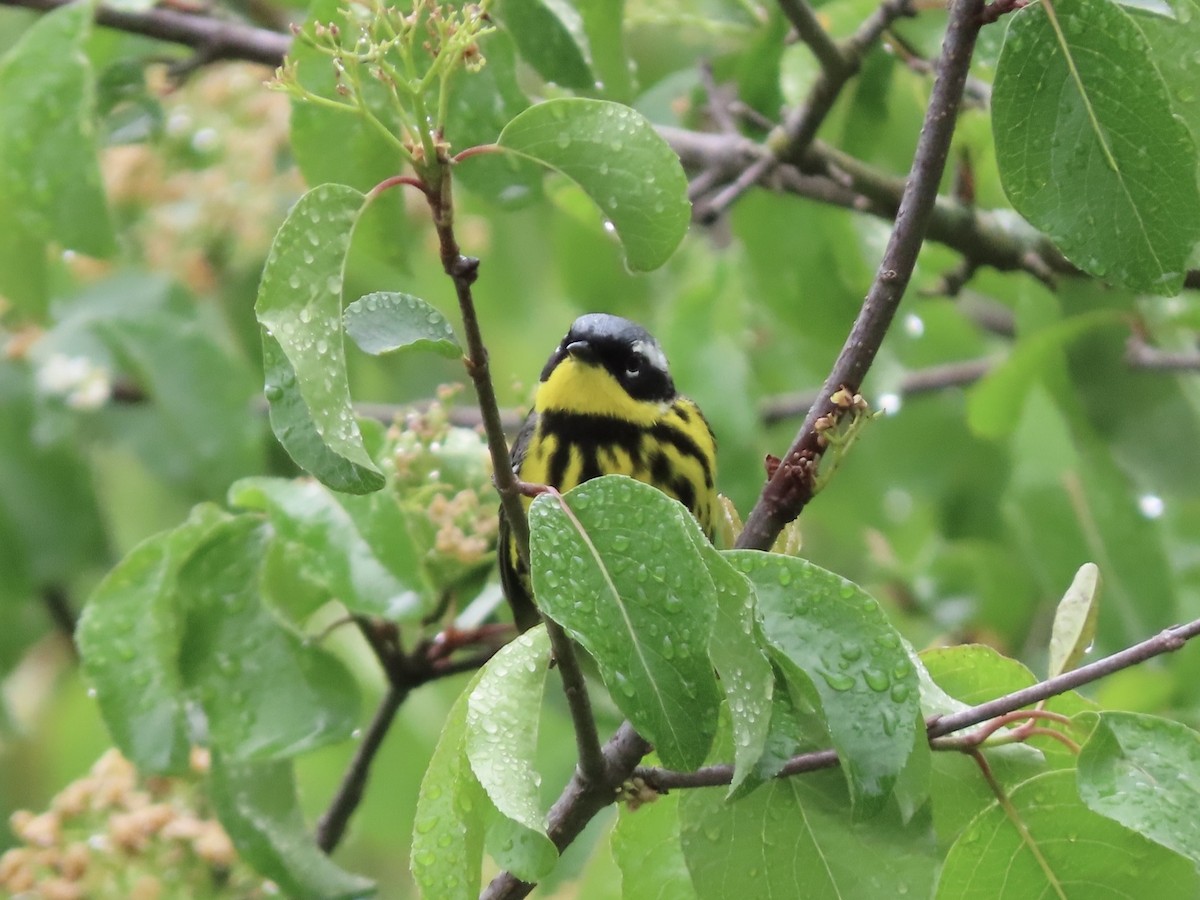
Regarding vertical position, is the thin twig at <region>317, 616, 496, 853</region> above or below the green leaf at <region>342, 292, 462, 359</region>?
below

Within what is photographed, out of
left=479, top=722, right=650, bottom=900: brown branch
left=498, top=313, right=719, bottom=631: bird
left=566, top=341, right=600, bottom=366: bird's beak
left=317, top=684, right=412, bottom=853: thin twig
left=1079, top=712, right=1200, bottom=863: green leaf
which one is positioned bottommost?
left=317, top=684, right=412, bottom=853: thin twig

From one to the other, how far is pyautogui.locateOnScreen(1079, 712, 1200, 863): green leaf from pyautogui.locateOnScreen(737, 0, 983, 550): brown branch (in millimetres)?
388

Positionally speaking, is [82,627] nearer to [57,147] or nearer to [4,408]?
[57,147]

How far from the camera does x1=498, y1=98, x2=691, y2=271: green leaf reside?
1.44 metres

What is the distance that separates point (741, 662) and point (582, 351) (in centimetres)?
153

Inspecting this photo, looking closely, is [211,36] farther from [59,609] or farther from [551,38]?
[59,609]

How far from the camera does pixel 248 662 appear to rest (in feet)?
7.26

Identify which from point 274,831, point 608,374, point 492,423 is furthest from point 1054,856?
point 608,374

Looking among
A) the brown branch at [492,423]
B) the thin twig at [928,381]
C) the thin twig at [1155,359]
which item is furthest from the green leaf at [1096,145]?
the thin twig at [928,381]

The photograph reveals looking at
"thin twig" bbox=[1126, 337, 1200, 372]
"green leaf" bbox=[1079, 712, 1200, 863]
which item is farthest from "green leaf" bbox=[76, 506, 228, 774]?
"thin twig" bbox=[1126, 337, 1200, 372]

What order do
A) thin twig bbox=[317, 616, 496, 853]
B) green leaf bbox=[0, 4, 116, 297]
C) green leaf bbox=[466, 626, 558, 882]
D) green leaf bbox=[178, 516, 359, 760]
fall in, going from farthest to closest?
Result: thin twig bbox=[317, 616, 496, 853] → green leaf bbox=[0, 4, 116, 297] → green leaf bbox=[178, 516, 359, 760] → green leaf bbox=[466, 626, 558, 882]

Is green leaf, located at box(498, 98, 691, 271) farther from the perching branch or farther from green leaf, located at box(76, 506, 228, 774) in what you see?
green leaf, located at box(76, 506, 228, 774)

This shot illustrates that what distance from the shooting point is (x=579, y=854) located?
134 inches

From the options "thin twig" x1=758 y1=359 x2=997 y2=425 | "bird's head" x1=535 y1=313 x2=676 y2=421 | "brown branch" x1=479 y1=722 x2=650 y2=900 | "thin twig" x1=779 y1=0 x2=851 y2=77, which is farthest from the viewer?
"thin twig" x1=758 y1=359 x2=997 y2=425
